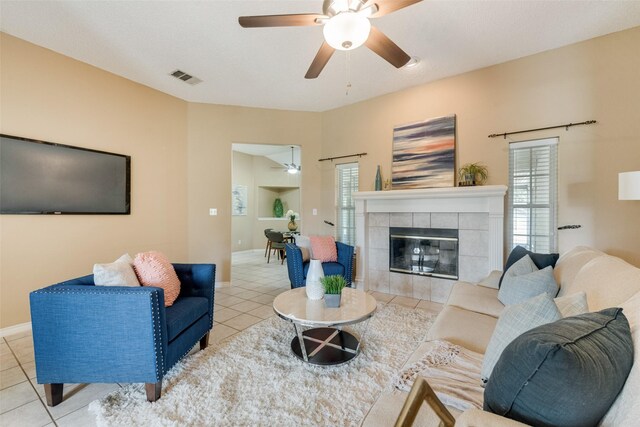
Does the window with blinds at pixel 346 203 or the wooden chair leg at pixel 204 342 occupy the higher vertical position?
the window with blinds at pixel 346 203

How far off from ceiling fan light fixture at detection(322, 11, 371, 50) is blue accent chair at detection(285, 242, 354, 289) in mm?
2368

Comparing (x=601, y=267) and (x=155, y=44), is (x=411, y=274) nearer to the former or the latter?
(x=601, y=267)

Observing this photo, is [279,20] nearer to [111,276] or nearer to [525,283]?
[111,276]

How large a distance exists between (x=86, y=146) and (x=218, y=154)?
5.41ft

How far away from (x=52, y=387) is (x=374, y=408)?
1.95 metres

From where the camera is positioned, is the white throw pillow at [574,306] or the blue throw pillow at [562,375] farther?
the white throw pillow at [574,306]

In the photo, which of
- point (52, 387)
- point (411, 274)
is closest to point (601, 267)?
point (411, 274)

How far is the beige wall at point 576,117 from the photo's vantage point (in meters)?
2.66

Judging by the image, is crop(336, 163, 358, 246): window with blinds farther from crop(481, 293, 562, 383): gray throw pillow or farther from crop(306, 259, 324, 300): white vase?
crop(481, 293, 562, 383): gray throw pillow

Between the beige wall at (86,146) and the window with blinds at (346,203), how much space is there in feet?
8.03

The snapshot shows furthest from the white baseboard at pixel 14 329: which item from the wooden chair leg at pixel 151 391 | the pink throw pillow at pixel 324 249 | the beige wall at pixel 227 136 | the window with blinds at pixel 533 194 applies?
the window with blinds at pixel 533 194

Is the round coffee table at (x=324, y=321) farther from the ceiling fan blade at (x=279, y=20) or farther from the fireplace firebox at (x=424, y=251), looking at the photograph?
the ceiling fan blade at (x=279, y=20)

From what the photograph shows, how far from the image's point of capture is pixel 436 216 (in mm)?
3617

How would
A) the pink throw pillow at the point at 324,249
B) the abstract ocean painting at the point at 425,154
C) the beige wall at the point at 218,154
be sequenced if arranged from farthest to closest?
the beige wall at the point at 218,154, the pink throw pillow at the point at 324,249, the abstract ocean painting at the point at 425,154
